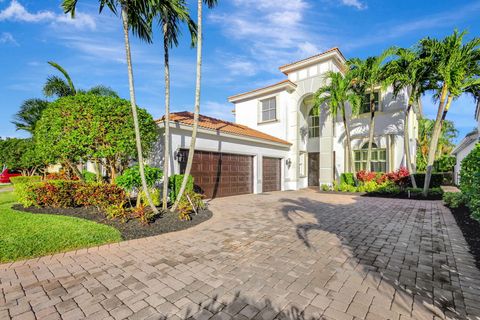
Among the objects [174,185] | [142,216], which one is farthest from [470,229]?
[174,185]

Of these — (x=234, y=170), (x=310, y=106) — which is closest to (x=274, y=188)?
(x=234, y=170)

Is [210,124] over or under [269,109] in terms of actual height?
under

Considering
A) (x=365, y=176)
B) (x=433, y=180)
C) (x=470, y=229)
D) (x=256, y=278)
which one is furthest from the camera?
(x=365, y=176)

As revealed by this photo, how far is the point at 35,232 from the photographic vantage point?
16.5ft

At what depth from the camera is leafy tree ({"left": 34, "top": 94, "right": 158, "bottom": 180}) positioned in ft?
26.2

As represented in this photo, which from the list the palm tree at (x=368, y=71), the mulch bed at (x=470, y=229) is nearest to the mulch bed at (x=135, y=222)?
the mulch bed at (x=470, y=229)

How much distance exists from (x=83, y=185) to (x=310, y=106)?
1649 centimetres

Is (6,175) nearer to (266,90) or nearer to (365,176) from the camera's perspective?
(266,90)

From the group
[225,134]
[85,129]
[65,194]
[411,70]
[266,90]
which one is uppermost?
[266,90]

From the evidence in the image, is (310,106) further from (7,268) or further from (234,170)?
(7,268)

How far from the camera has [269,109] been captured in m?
18.2

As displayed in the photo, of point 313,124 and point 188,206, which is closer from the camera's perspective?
point 188,206

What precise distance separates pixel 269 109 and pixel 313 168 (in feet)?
20.7

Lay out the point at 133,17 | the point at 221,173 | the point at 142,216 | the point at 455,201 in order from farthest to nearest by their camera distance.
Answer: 1. the point at 221,173
2. the point at 455,201
3. the point at 133,17
4. the point at 142,216
